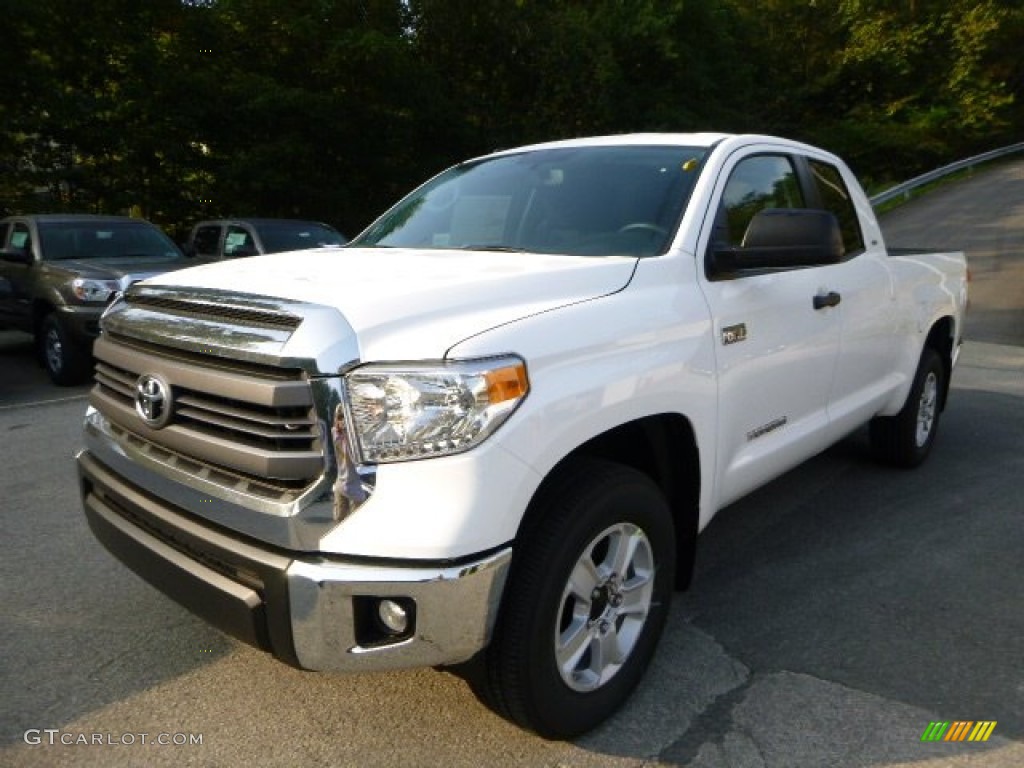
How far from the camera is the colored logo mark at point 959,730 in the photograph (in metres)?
2.38

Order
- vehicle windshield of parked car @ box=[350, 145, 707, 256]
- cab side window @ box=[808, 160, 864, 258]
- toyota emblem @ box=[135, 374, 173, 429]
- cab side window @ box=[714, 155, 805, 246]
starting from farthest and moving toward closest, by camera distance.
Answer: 1. cab side window @ box=[808, 160, 864, 258]
2. cab side window @ box=[714, 155, 805, 246]
3. vehicle windshield of parked car @ box=[350, 145, 707, 256]
4. toyota emblem @ box=[135, 374, 173, 429]

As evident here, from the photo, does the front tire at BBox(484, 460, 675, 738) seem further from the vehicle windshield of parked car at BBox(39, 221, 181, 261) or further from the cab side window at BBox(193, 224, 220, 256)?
the cab side window at BBox(193, 224, 220, 256)

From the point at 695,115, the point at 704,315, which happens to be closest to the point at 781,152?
the point at 704,315

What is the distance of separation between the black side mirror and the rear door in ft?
0.17

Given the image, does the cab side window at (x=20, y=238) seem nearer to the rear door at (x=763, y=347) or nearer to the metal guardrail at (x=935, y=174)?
the rear door at (x=763, y=347)

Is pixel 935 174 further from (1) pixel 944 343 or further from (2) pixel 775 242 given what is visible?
(2) pixel 775 242

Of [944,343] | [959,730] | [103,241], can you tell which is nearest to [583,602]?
[959,730]

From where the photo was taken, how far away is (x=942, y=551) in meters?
3.71

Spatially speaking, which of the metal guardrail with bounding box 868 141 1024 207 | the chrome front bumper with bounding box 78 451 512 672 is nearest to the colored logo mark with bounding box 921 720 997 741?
the chrome front bumper with bounding box 78 451 512 672

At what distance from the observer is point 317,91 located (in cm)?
1738

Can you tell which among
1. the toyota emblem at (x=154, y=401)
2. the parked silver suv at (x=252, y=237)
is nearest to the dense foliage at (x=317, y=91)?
the parked silver suv at (x=252, y=237)

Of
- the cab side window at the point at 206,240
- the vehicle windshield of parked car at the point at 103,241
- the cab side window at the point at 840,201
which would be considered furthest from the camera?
the cab side window at the point at 206,240

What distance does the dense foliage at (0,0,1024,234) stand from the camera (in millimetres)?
14844

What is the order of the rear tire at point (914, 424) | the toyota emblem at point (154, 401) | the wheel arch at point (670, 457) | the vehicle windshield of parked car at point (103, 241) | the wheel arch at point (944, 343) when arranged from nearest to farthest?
1. the toyota emblem at point (154, 401)
2. the wheel arch at point (670, 457)
3. the rear tire at point (914, 424)
4. the wheel arch at point (944, 343)
5. the vehicle windshield of parked car at point (103, 241)
